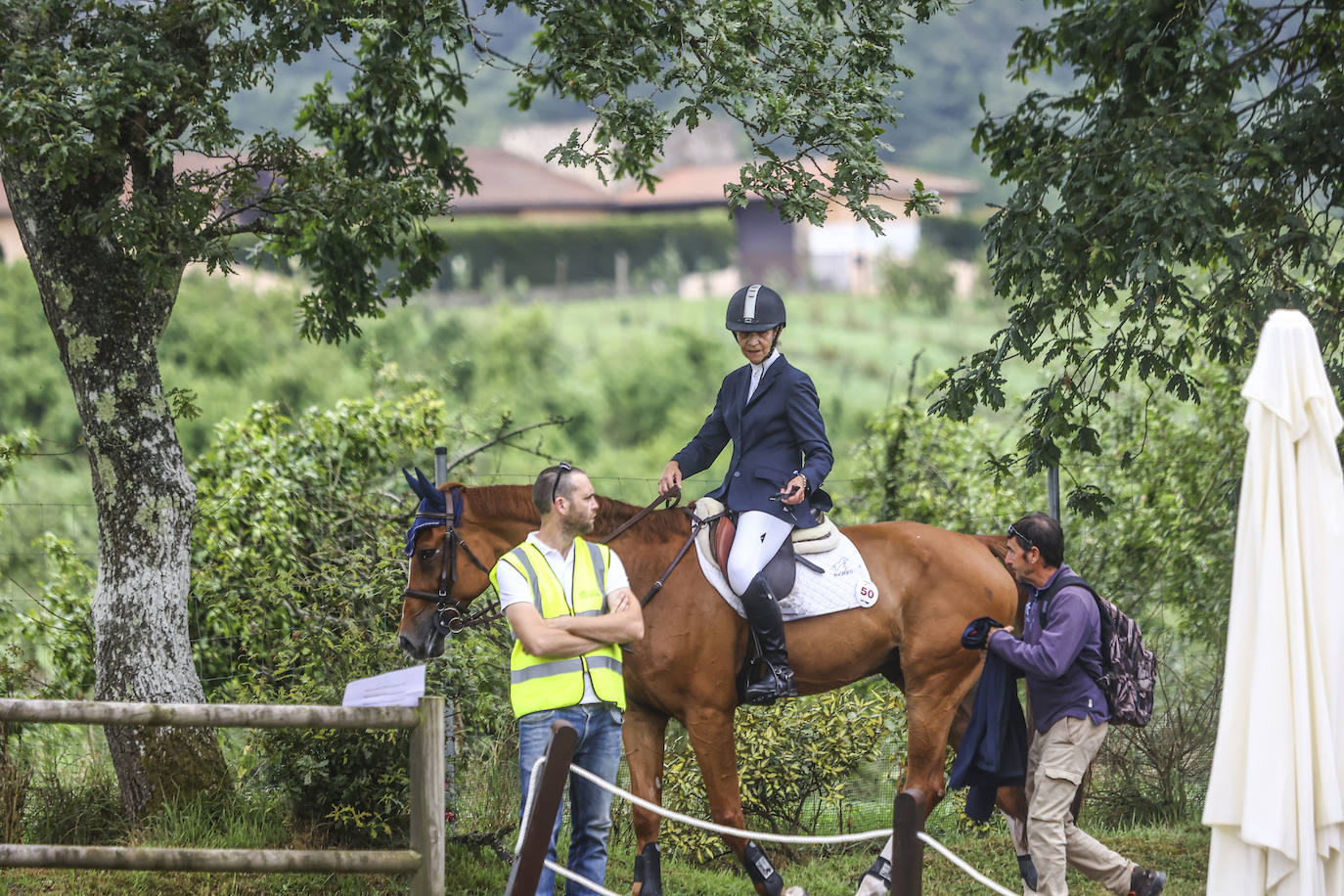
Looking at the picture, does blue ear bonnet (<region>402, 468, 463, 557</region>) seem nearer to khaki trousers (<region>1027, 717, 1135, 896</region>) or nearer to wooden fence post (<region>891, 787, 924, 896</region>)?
wooden fence post (<region>891, 787, 924, 896</region>)

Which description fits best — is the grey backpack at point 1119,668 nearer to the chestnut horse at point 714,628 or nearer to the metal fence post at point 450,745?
the chestnut horse at point 714,628

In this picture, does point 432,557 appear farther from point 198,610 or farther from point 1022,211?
point 1022,211

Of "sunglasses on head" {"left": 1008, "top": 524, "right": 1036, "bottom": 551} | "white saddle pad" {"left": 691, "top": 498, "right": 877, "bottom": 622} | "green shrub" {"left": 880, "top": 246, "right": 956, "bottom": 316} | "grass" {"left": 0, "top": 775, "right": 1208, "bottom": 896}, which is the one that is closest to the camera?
"sunglasses on head" {"left": 1008, "top": 524, "right": 1036, "bottom": 551}

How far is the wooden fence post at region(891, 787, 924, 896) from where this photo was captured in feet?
14.5

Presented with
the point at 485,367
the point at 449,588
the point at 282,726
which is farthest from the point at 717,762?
the point at 485,367

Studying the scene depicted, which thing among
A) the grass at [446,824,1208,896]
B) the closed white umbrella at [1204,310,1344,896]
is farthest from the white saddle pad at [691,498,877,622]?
the closed white umbrella at [1204,310,1344,896]

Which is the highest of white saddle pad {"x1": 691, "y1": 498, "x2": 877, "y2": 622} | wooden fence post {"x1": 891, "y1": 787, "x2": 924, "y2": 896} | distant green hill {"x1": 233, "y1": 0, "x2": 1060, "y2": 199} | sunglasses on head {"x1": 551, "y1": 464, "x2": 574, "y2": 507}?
distant green hill {"x1": 233, "y1": 0, "x2": 1060, "y2": 199}

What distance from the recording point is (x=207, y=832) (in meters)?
7.04

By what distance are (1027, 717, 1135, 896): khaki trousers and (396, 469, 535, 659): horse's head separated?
2.65 m

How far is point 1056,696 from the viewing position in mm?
5605

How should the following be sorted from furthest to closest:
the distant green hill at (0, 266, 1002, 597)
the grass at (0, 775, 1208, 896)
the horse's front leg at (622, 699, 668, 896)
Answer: the distant green hill at (0, 266, 1002, 597) < the grass at (0, 775, 1208, 896) < the horse's front leg at (622, 699, 668, 896)

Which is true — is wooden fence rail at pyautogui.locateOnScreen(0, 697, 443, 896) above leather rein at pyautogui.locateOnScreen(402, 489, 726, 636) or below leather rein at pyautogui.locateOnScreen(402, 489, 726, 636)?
below

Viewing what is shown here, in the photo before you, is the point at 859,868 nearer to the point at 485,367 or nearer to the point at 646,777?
the point at 646,777

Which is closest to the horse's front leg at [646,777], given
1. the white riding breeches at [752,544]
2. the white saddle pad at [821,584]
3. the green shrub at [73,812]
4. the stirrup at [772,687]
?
the stirrup at [772,687]
